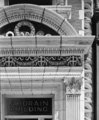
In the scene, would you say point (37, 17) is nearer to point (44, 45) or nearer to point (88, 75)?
point (44, 45)

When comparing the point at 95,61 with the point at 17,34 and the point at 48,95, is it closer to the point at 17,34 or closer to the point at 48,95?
the point at 48,95

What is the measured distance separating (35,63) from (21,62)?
14.1 inches

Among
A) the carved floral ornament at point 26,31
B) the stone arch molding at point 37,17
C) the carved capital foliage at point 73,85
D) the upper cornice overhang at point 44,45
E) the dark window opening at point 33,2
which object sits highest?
the dark window opening at point 33,2

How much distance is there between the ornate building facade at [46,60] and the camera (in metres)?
9.23

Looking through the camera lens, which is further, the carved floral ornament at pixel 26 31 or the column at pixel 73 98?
the carved floral ornament at pixel 26 31

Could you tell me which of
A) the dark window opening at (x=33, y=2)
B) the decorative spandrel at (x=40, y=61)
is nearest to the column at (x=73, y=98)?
the decorative spandrel at (x=40, y=61)

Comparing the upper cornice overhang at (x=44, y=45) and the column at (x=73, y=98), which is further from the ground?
the upper cornice overhang at (x=44, y=45)

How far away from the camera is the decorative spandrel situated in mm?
9359

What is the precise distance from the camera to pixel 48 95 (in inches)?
400

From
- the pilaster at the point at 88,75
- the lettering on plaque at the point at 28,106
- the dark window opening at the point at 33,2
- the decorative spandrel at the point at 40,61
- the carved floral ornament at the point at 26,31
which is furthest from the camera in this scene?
the dark window opening at the point at 33,2

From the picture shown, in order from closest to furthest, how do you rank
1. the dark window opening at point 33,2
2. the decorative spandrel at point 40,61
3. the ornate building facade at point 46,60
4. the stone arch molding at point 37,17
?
the ornate building facade at point 46,60 → the decorative spandrel at point 40,61 → the stone arch molding at point 37,17 → the dark window opening at point 33,2

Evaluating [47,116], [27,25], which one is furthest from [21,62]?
[47,116]

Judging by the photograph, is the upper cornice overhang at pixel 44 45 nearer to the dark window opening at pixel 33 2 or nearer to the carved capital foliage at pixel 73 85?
the carved capital foliage at pixel 73 85

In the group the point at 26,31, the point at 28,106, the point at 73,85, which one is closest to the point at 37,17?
the point at 26,31
